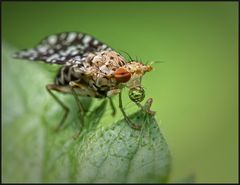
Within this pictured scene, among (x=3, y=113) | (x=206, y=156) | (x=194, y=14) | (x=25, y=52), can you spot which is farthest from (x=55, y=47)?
(x=194, y=14)

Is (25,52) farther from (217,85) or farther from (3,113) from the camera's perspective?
(217,85)

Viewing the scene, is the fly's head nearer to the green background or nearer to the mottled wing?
the mottled wing

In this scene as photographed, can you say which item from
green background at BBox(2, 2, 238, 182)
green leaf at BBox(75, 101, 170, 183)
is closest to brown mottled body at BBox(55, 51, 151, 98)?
green leaf at BBox(75, 101, 170, 183)

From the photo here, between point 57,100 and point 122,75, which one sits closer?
point 122,75

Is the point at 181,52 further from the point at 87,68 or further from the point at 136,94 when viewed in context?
the point at 136,94

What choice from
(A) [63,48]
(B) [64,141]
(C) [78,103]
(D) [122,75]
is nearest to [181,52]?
(A) [63,48]

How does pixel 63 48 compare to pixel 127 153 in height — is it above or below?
above
